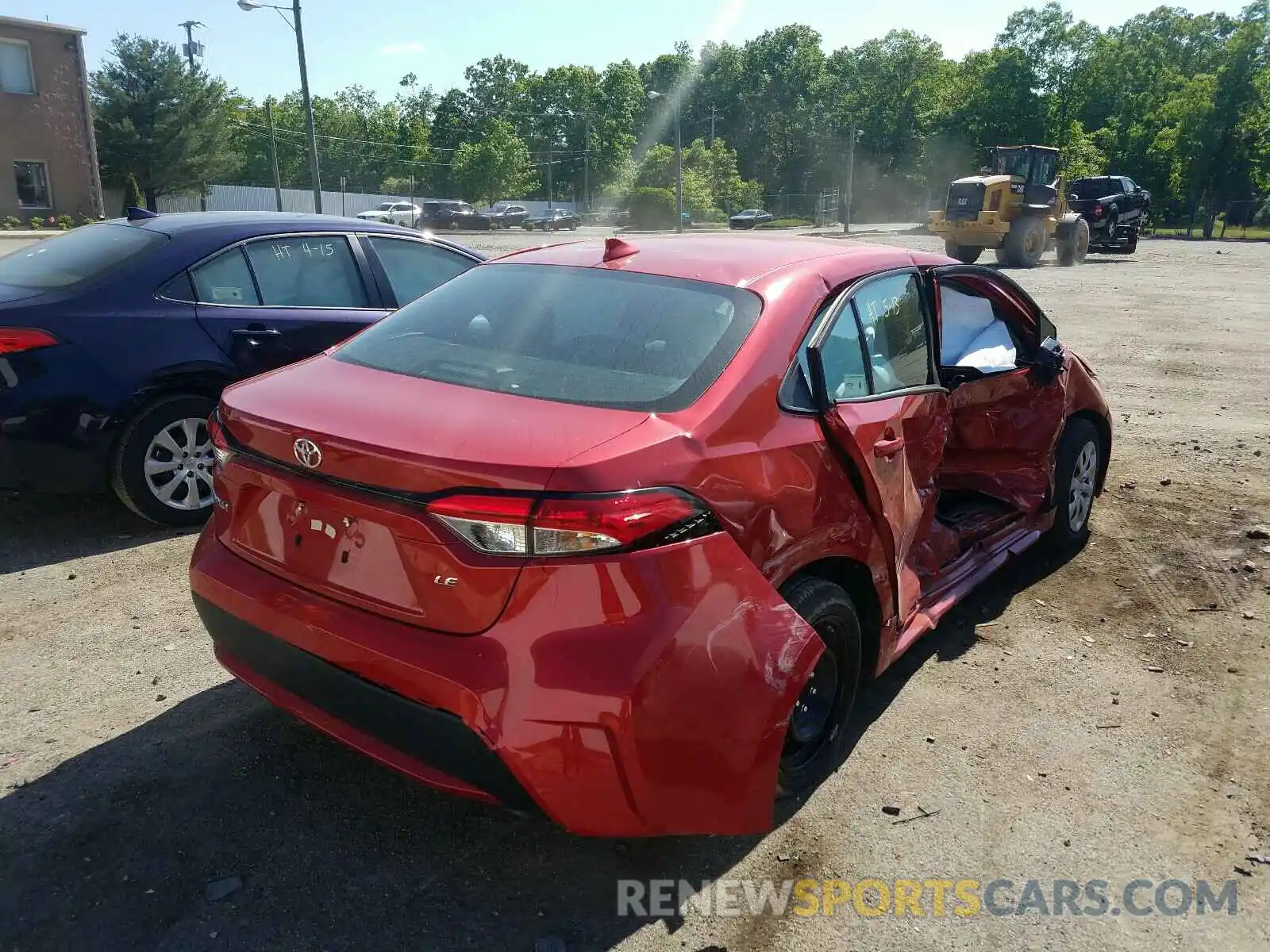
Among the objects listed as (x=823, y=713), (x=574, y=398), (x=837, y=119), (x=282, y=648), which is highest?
(x=837, y=119)

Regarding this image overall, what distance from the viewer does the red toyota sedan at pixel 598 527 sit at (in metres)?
2.18

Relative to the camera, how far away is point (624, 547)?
2.19 meters

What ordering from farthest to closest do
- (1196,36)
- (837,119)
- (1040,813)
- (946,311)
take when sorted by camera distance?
1. (837,119)
2. (1196,36)
3. (946,311)
4. (1040,813)

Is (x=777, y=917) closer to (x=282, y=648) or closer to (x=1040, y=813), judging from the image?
(x=1040, y=813)

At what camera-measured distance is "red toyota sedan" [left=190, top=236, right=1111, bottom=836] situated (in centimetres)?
218

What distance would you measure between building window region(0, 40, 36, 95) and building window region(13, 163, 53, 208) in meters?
2.71

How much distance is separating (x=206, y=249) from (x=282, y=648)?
11.4 feet

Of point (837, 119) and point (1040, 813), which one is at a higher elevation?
point (837, 119)

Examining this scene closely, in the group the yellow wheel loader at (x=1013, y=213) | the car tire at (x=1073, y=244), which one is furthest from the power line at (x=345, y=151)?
the car tire at (x=1073, y=244)

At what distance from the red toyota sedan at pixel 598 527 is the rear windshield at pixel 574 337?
0.03ft

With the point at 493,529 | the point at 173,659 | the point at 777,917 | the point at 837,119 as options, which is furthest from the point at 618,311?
the point at 837,119

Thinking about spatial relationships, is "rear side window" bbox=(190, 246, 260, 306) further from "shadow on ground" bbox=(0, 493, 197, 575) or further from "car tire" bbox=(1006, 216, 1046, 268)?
"car tire" bbox=(1006, 216, 1046, 268)

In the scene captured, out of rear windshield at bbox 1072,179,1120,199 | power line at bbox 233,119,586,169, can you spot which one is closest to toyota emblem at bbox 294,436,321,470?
rear windshield at bbox 1072,179,1120,199

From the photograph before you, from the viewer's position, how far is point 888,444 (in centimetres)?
319
